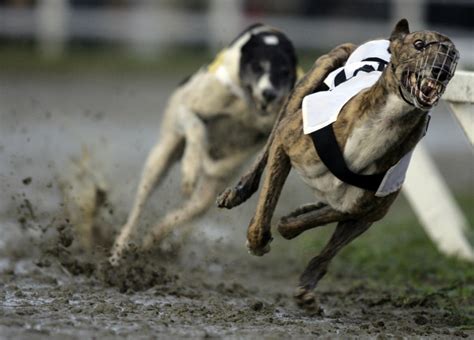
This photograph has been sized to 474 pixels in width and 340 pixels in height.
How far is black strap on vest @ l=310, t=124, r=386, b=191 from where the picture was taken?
174 inches

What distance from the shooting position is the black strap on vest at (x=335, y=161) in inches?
174

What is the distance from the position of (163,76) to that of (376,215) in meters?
11.7

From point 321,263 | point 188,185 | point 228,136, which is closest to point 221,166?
point 228,136

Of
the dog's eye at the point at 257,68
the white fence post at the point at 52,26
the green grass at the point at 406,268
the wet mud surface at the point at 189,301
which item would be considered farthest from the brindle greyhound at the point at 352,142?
the white fence post at the point at 52,26

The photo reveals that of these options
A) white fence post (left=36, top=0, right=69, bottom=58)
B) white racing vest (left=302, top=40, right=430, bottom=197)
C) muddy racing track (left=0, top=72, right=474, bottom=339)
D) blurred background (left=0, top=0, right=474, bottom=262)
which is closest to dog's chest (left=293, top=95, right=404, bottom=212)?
white racing vest (left=302, top=40, right=430, bottom=197)

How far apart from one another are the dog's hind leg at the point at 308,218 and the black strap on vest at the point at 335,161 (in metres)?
0.26

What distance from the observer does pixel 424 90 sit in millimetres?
3875

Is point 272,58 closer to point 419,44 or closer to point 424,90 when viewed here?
point 419,44

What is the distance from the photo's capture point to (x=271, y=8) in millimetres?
17625

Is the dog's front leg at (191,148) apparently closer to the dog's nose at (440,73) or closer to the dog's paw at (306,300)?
the dog's paw at (306,300)

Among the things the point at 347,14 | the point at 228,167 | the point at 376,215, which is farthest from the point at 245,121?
the point at 347,14

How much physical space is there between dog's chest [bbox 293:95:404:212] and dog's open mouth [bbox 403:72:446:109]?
215mm

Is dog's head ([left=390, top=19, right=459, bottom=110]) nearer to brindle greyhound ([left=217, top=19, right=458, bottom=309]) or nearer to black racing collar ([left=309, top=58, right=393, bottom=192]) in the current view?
brindle greyhound ([left=217, top=19, right=458, bottom=309])

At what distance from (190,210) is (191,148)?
43 centimetres
